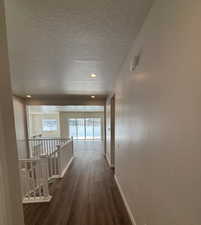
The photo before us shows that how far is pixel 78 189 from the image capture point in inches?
117

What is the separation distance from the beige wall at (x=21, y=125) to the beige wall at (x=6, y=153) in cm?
452

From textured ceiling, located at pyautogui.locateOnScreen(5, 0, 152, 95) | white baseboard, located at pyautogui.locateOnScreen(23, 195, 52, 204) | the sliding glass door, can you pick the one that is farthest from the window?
textured ceiling, located at pyautogui.locateOnScreen(5, 0, 152, 95)

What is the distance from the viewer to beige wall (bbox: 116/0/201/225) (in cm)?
70

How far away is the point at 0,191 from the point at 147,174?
1.26 meters

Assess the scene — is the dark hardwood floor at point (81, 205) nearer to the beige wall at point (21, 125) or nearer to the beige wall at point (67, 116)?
the beige wall at point (21, 125)

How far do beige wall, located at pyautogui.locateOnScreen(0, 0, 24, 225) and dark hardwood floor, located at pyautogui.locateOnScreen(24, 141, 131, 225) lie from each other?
4.56 feet

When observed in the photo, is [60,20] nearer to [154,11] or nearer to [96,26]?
[96,26]

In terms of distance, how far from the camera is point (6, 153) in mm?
886

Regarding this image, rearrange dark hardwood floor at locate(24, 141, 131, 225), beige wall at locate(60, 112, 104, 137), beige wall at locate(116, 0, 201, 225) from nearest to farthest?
beige wall at locate(116, 0, 201, 225)
dark hardwood floor at locate(24, 141, 131, 225)
beige wall at locate(60, 112, 104, 137)

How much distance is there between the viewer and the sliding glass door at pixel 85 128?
10914 millimetres

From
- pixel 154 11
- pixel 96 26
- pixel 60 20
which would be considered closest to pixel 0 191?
pixel 60 20

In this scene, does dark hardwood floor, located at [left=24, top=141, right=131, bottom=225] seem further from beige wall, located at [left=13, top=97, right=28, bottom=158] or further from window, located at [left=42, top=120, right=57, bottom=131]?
window, located at [left=42, top=120, right=57, bottom=131]

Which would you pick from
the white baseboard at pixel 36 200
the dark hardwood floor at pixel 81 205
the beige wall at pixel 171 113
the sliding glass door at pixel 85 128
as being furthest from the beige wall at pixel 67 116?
the beige wall at pixel 171 113

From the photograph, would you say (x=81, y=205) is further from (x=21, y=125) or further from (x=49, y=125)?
(x=49, y=125)
